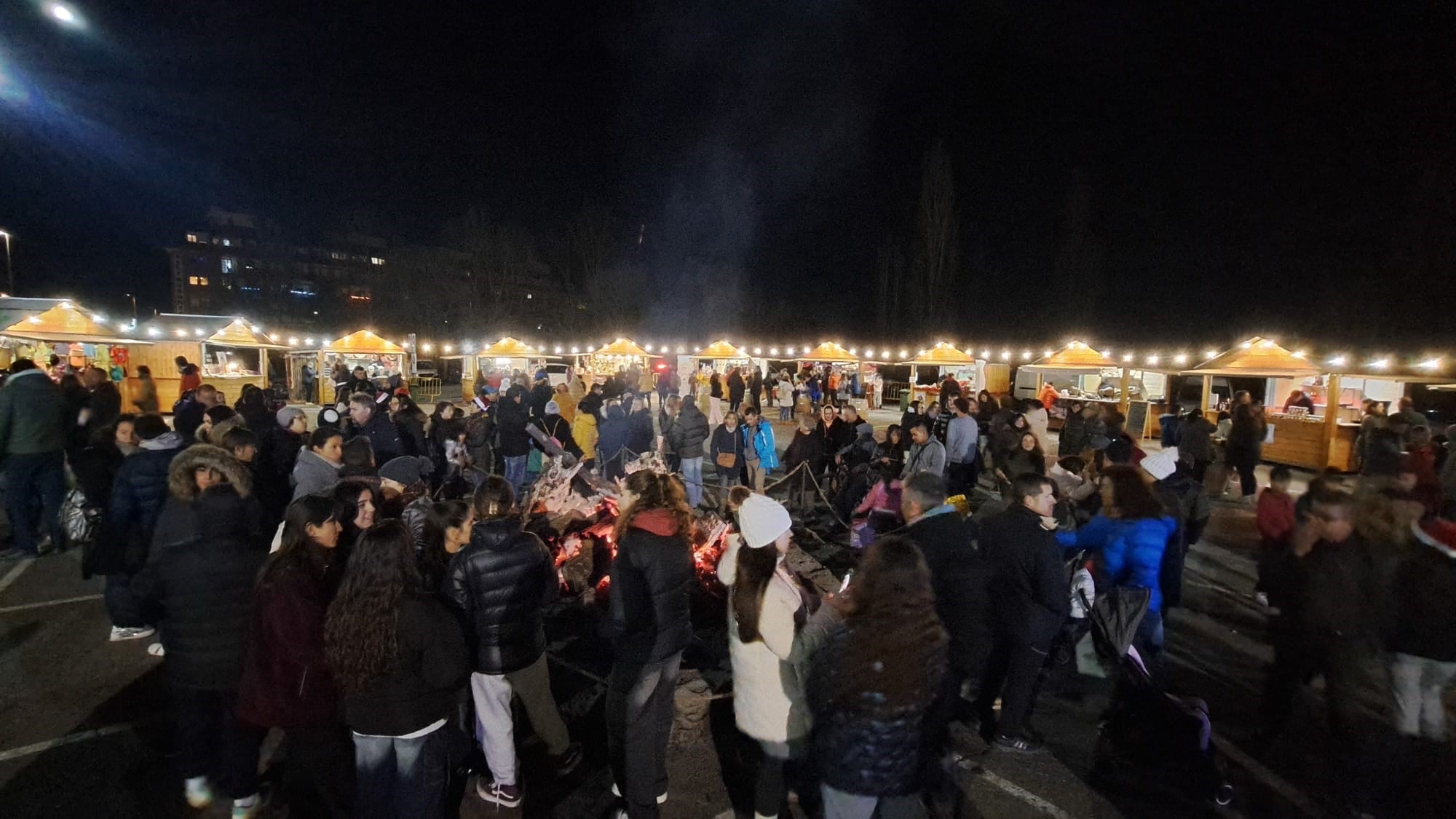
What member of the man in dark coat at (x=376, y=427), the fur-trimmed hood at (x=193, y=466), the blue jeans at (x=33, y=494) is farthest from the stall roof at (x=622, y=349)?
the fur-trimmed hood at (x=193, y=466)

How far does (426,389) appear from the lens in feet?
97.6

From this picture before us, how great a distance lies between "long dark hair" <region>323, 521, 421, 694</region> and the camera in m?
2.61

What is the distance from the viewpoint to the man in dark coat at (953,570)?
142 inches

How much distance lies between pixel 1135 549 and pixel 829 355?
2226 centimetres

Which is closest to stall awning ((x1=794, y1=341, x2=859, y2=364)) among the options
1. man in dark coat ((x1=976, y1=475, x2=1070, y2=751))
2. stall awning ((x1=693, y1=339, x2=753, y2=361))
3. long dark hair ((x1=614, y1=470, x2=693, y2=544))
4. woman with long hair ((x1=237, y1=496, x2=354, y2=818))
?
stall awning ((x1=693, y1=339, x2=753, y2=361))

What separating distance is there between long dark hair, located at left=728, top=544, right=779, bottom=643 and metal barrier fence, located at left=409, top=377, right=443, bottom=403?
27979mm

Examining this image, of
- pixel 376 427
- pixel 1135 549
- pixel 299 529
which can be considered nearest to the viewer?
pixel 299 529

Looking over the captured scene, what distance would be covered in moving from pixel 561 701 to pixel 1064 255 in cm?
3820

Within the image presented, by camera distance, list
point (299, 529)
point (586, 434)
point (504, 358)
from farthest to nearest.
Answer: point (504, 358), point (586, 434), point (299, 529)

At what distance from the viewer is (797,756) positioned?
10.0ft

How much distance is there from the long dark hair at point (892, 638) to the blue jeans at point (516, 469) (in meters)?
7.74

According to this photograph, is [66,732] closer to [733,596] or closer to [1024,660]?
[733,596]

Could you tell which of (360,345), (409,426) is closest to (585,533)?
(409,426)

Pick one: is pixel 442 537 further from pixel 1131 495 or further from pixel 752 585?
pixel 1131 495
